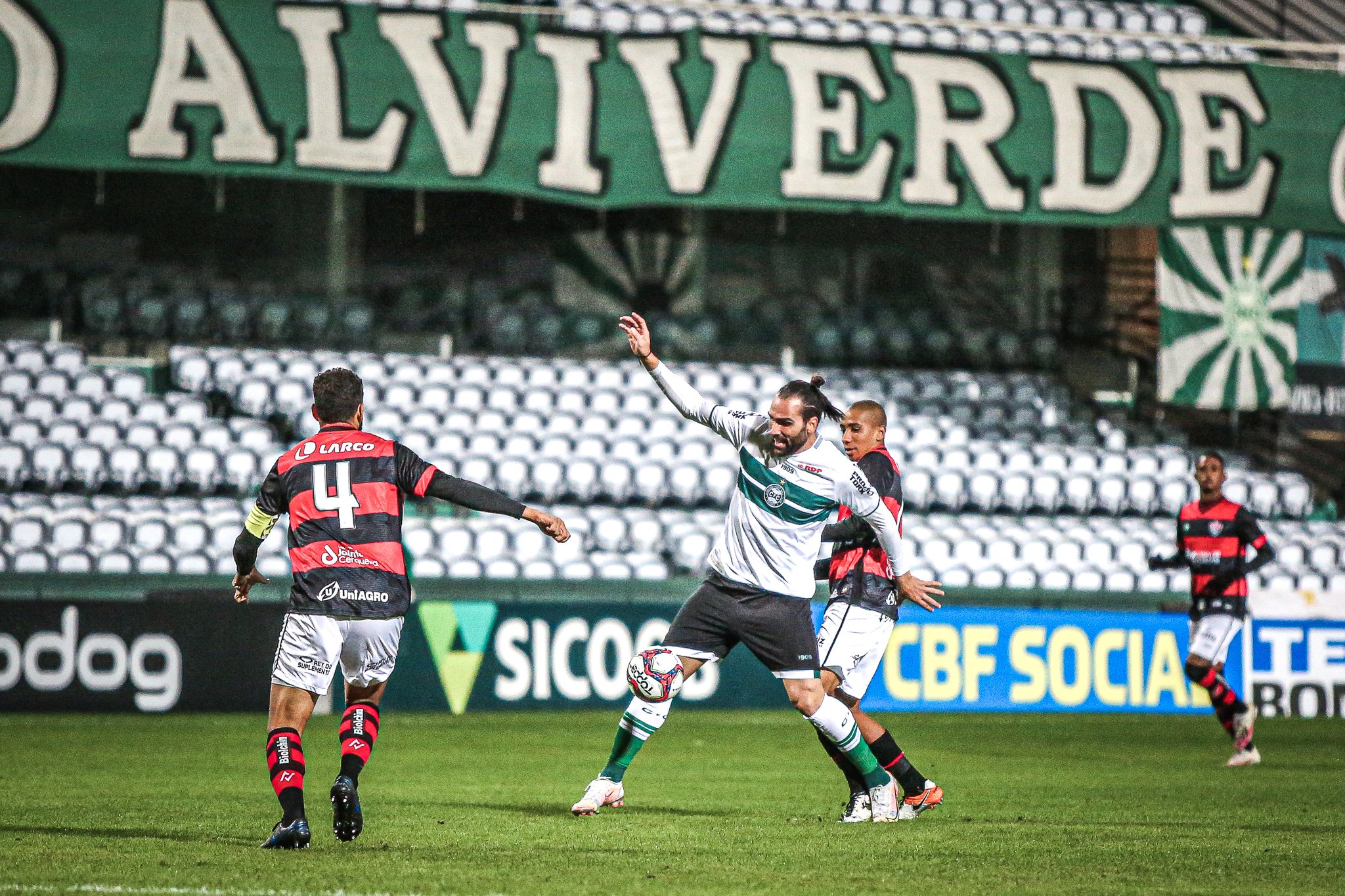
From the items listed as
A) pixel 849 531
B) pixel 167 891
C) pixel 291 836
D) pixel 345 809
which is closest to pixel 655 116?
pixel 849 531

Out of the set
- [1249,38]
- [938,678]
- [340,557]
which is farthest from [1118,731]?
[1249,38]

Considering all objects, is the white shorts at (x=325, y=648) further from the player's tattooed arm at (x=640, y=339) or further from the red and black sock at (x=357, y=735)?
the player's tattooed arm at (x=640, y=339)

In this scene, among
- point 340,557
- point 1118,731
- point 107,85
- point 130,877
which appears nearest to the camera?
point 130,877

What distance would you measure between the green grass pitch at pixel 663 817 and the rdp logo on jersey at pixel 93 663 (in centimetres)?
39

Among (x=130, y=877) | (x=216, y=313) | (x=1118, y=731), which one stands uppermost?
(x=216, y=313)

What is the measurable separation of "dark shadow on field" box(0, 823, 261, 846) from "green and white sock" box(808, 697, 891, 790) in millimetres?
2514

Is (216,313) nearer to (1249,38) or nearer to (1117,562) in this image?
(1117,562)

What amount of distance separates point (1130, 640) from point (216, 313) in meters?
12.3

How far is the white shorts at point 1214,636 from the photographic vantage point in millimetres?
12602

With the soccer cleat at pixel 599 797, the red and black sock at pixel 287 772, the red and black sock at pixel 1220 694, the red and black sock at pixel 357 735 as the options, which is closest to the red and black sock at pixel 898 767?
the soccer cleat at pixel 599 797

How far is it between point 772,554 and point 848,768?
1194mm

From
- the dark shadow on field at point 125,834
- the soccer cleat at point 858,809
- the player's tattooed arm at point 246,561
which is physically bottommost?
the soccer cleat at point 858,809

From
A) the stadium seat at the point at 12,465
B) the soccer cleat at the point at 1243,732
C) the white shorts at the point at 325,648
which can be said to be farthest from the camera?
the stadium seat at the point at 12,465

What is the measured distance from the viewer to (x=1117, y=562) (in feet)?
65.0
